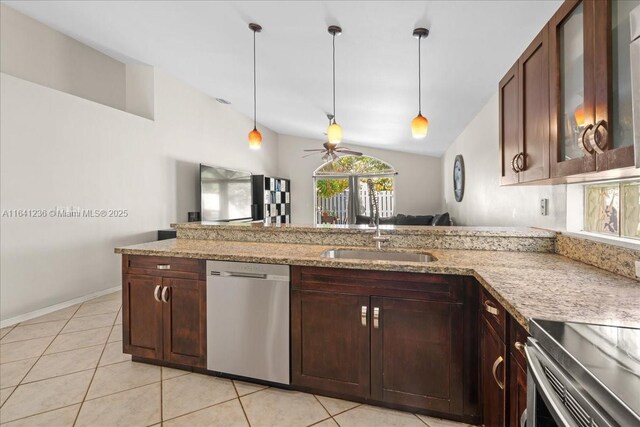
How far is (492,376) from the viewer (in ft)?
4.65

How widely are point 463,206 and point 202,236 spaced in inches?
153

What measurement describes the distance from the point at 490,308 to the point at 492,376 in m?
0.30

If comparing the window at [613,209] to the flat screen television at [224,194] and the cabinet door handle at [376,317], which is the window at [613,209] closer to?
the cabinet door handle at [376,317]

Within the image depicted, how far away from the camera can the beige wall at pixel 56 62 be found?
132 inches

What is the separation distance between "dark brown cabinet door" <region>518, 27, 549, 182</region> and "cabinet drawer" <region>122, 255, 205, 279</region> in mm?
1913

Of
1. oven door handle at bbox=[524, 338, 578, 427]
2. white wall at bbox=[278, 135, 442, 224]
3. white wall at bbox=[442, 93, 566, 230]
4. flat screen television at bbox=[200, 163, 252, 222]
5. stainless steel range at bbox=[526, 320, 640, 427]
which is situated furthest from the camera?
white wall at bbox=[278, 135, 442, 224]

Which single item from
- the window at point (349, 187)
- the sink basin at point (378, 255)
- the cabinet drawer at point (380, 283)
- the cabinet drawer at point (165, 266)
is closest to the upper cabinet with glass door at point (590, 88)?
the cabinet drawer at point (380, 283)

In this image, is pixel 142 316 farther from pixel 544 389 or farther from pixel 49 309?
pixel 544 389

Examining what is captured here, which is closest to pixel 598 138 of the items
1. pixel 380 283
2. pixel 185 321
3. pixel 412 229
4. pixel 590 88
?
pixel 590 88

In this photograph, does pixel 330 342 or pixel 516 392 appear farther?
pixel 330 342

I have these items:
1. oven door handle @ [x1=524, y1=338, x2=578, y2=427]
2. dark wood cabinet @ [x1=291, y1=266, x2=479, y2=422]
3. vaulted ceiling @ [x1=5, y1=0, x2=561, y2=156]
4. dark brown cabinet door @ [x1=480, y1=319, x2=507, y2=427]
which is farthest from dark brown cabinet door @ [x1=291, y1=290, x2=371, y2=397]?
vaulted ceiling @ [x1=5, y1=0, x2=561, y2=156]

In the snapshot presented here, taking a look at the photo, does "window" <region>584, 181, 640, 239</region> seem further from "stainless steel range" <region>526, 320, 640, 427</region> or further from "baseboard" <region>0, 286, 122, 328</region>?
"baseboard" <region>0, 286, 122, 328</region>

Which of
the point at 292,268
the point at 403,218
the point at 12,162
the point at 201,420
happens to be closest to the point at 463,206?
the point at 403,218

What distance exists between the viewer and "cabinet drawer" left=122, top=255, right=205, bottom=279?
2.10 m
